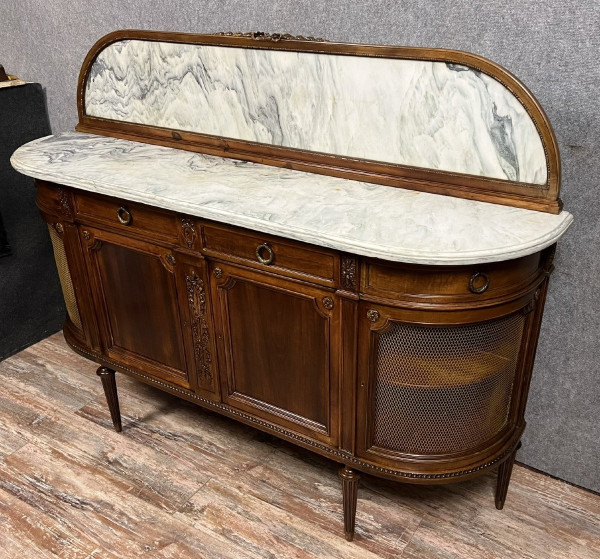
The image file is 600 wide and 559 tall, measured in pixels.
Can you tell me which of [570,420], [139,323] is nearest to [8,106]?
[139,323]

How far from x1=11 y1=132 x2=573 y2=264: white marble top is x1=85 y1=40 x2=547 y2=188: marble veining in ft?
0.25

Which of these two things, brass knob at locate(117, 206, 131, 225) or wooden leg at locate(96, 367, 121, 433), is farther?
wooden leg at locate(96, 367, 121, 433)

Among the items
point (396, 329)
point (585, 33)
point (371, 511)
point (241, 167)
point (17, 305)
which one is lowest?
point (371, 511)

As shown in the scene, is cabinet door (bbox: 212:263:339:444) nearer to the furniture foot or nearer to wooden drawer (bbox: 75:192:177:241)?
wooden drawer (bbox: 75:192:177:241)

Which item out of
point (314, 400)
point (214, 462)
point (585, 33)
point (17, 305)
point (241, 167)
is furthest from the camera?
point (17, 305)

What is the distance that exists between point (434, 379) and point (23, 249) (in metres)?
1.46

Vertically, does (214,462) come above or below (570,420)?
below

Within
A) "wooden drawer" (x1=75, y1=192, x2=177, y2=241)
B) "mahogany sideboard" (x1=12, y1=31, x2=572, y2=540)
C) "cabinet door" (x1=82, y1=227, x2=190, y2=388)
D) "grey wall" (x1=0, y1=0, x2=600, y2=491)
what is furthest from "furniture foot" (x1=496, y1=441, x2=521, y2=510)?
"wooden drawer" (x1=75, y1=192, x2=177, y2=241)

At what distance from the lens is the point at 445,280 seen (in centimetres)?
109

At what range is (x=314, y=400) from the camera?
4.37 feet

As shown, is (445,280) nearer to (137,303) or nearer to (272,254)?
(272,254)

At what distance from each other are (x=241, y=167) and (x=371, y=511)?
0.84 meters

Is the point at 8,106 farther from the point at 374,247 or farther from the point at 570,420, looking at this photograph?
the point at 570,420

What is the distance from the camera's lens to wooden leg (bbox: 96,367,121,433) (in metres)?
1.71
